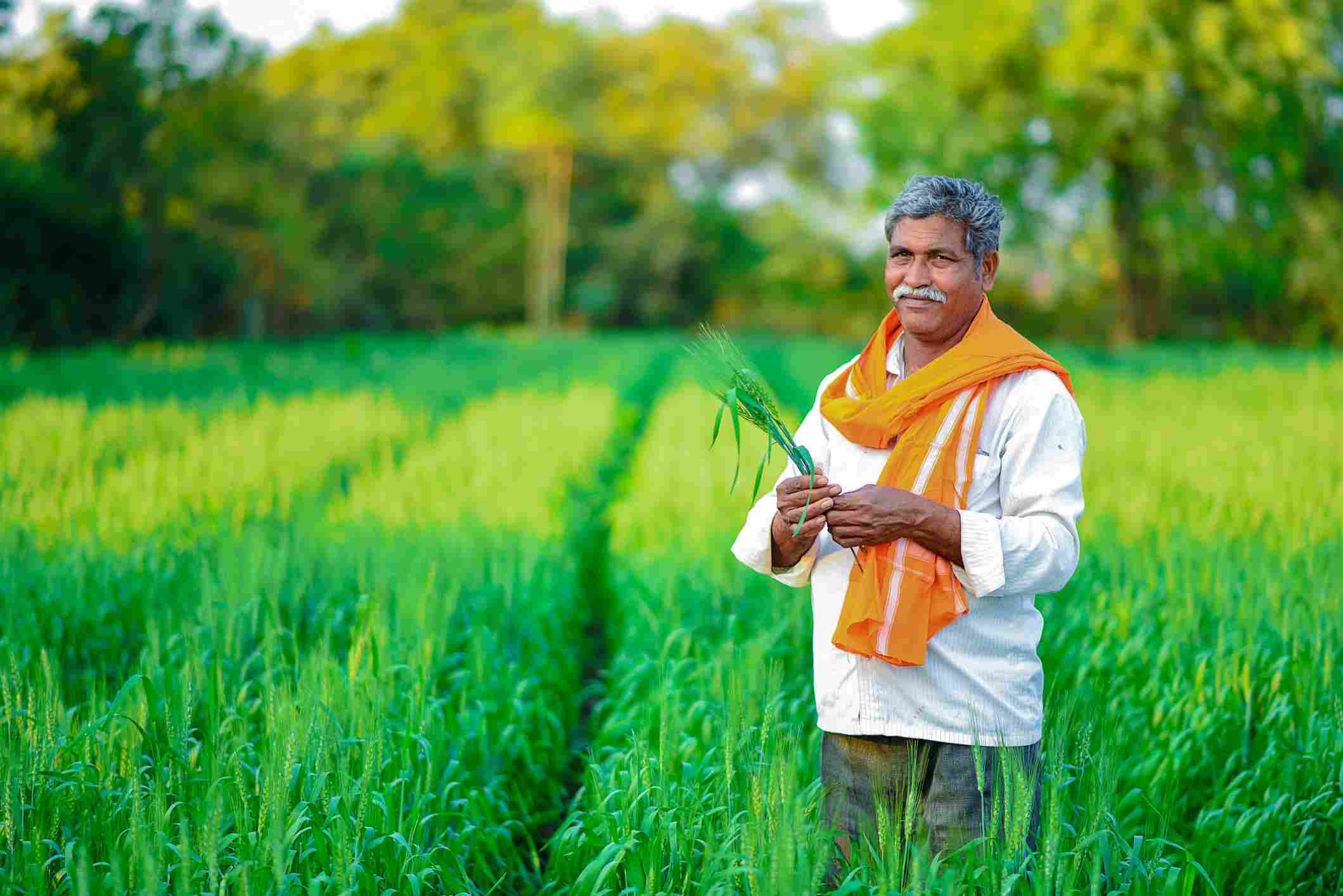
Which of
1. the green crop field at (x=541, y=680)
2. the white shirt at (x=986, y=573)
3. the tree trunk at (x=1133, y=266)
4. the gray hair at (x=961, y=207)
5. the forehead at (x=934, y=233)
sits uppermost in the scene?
the tree trunk at (x=1133, y=266)

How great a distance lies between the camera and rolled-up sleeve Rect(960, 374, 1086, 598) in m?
1.99

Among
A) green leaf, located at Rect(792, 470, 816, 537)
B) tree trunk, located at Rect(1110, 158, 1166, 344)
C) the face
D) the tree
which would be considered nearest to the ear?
the face

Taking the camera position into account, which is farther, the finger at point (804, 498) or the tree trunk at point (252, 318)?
the tree trunk at point (252, 318)

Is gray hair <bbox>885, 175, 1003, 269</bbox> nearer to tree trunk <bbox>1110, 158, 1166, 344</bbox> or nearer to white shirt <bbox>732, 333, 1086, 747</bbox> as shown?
white shirt <bbox>732, 333, 1086, 747</bbox>

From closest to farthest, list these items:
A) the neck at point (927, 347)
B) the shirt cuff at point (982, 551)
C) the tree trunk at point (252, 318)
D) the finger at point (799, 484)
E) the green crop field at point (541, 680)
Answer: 1. the shirt cuff at point (982, 551)
2. the finger at point (799, 484)
3. the neck at point (927, 347)
4. the green crop field at point (541, 680)
5. the tree trunk at point (252, 318)

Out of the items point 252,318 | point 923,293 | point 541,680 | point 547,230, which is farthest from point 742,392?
point 547,230

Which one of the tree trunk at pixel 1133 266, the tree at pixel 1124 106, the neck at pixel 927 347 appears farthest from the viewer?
the tree trunk at pixel 1133 266

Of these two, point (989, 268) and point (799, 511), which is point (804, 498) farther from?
point (989, 268)

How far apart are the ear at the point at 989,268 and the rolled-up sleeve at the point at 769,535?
431 millimetres

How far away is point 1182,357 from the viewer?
17625 mm

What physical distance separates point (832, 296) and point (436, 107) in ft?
71.7

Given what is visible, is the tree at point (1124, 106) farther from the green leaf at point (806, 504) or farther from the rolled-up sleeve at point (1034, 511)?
the green leaf at point (806, 504)

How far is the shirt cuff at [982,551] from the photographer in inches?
77.6

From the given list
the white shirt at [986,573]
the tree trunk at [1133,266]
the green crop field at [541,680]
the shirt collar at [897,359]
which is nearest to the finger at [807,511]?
the white shirt at [986,573]
